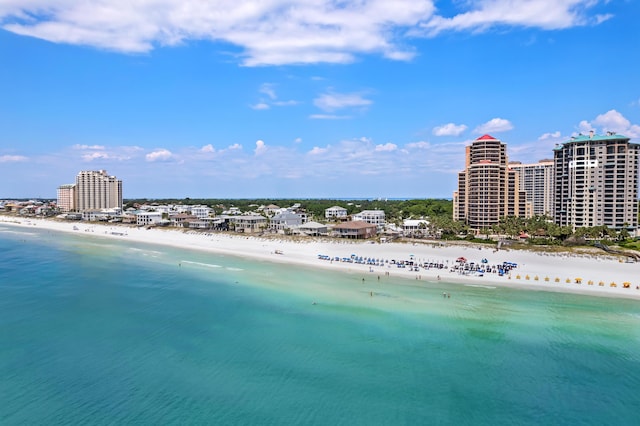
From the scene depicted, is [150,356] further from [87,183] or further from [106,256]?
[87,183]

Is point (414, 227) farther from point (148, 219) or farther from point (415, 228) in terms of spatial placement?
point (148, 219)

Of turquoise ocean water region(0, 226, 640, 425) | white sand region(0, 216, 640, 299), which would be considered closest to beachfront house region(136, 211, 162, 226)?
white sand region(0, 216, 640, 299)

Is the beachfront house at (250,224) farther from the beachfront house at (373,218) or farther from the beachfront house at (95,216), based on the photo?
the beachfront house at (95,216)

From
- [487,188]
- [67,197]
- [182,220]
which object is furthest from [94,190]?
[487,188]

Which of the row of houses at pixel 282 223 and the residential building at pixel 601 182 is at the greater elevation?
the residential building at pixel 601 182

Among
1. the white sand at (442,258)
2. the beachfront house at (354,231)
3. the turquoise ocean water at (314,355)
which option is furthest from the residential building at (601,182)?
the turquoise ocean water at (314,355)
